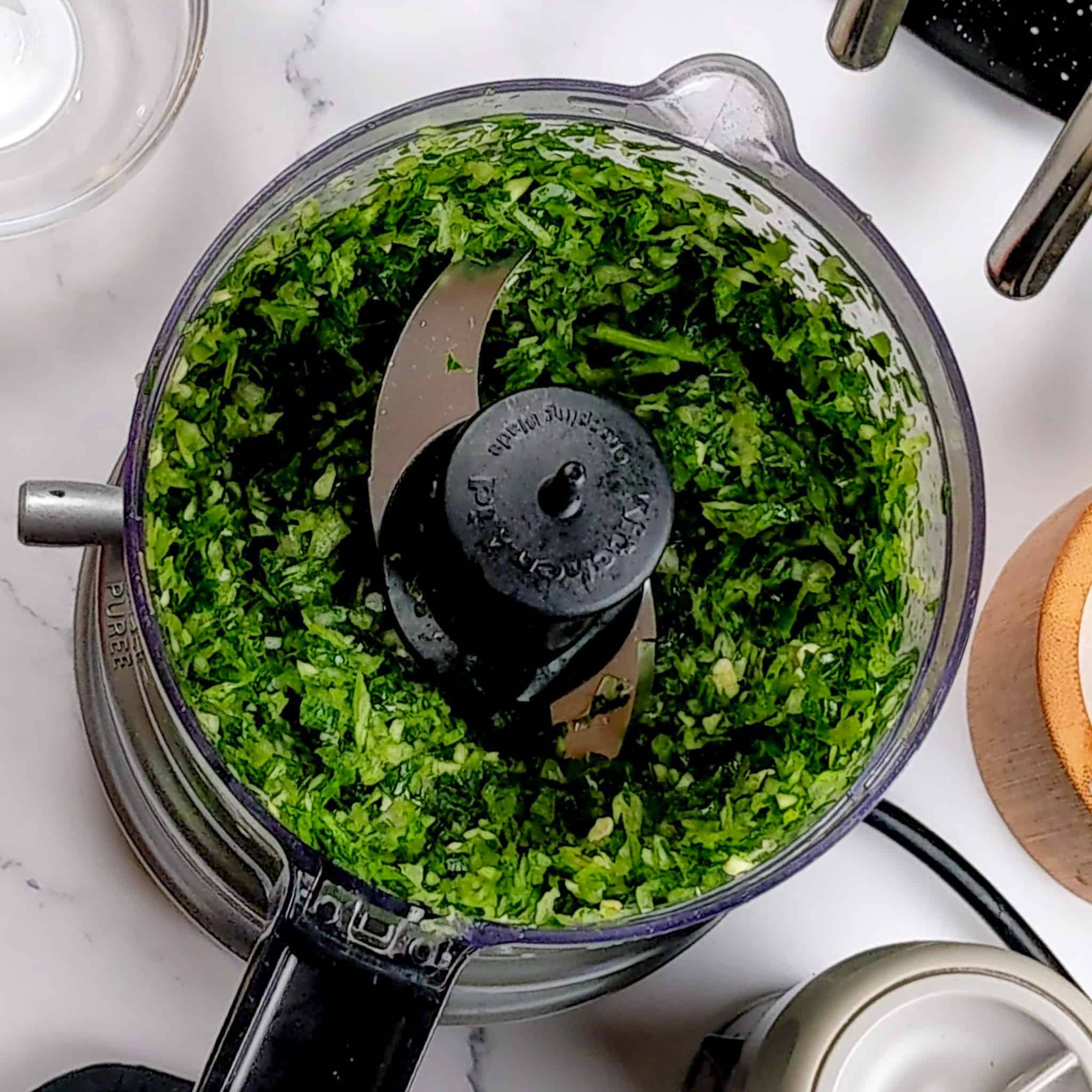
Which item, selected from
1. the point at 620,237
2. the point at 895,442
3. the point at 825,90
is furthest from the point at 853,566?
the point at 825,90

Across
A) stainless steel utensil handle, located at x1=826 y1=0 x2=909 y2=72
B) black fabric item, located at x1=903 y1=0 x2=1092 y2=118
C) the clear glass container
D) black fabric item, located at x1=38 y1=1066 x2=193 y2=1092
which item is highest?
black fabric item, located at x1=903 y1=0 x2=1092 y2=118

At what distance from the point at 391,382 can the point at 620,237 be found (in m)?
0.11

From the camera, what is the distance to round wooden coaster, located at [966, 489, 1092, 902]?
0.66 meters

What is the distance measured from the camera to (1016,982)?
0.59 meters

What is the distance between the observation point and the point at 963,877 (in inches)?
28.2

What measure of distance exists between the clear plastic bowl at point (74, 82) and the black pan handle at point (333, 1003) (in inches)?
15.3

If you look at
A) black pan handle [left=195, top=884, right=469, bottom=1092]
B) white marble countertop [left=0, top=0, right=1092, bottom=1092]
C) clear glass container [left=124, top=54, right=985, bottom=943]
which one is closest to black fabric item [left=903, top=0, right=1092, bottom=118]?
white marble countertop [left=0, top=0, right=1092, bottom=1092]

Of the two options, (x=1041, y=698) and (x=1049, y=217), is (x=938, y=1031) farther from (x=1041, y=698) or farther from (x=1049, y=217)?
(x=1049, y=217)

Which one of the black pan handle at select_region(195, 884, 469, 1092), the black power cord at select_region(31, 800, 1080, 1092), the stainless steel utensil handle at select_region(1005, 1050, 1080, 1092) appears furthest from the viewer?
the black power cord at select_region(31, 800, 1080, 1092)

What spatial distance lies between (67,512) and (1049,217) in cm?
39

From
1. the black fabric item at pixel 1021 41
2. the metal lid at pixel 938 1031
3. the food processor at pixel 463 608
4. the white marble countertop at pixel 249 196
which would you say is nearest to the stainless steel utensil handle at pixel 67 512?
the food processor at pixel 463 608

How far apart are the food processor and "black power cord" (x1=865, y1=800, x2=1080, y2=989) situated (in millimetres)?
104

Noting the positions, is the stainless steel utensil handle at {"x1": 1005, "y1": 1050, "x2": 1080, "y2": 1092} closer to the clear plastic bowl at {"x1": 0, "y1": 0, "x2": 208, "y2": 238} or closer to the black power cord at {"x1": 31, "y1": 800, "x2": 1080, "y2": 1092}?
the black power cord at {"x1": 31, "y1": 800, "x2": 1080, "y2": 1092}

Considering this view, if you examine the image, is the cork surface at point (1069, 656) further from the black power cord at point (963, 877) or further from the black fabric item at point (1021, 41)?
the black fabric item at point (1021, 41)
